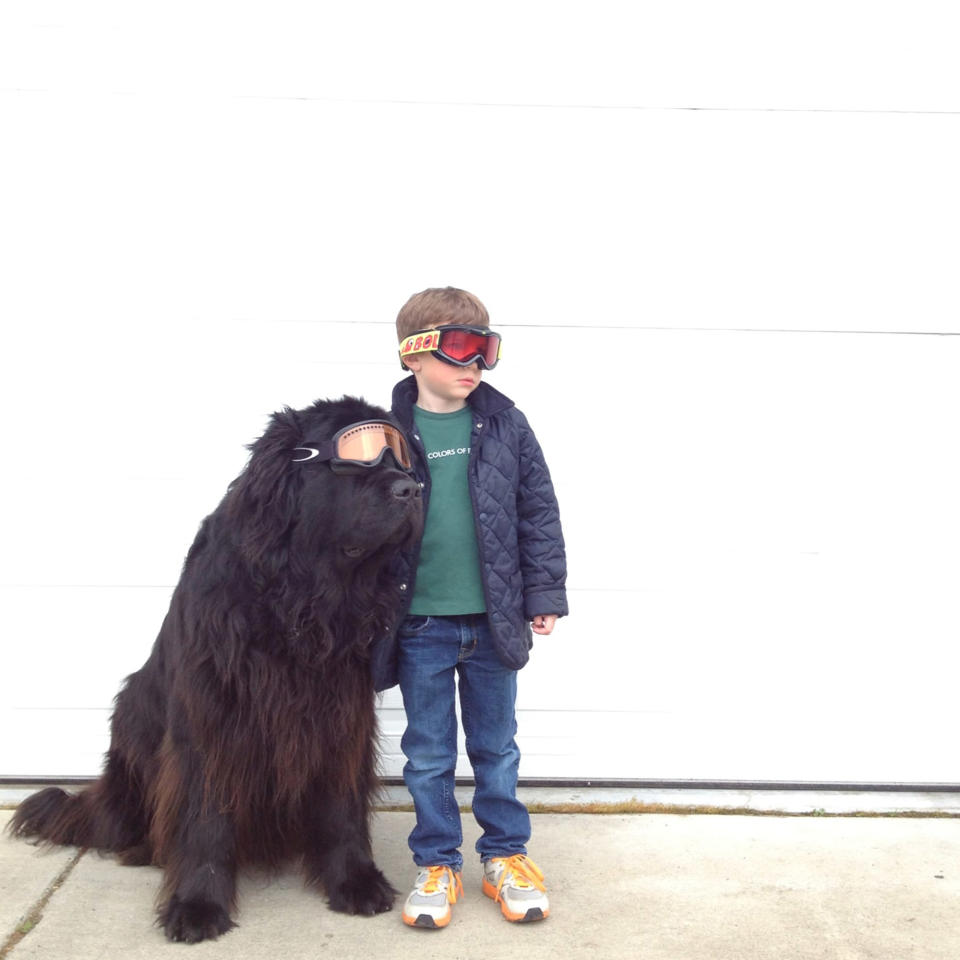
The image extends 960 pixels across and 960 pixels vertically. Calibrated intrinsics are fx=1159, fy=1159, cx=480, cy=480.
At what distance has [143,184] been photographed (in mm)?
3994

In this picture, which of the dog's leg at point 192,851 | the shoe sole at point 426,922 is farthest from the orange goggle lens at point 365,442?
the shoe sole at point 426,922

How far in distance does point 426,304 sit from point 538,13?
1431mm

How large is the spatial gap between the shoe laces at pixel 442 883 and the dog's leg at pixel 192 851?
529 mm

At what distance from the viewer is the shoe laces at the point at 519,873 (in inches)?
125

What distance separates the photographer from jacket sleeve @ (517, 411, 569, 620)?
3.19m

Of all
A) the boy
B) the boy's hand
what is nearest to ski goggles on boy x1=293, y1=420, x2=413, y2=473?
the boy

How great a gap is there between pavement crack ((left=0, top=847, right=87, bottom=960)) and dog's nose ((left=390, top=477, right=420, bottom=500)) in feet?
4.99

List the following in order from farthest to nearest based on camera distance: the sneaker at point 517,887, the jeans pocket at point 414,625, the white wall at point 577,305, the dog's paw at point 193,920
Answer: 1. the white wall at point 577,305
2. the jeans pocket at point 414,625
3. the sneaker at point 517,887
4. the dog's paw at point 193,920

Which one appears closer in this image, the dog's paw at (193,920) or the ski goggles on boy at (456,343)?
the dog's paw at (193,920)

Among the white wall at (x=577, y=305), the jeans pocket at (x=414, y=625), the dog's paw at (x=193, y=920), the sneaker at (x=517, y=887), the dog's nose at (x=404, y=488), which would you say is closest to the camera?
the dog's nose at (x=404, y=488)

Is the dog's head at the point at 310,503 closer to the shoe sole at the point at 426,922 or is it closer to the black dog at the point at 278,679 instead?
the black dog at the point at 278,679

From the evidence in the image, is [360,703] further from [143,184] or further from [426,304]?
[143,184]

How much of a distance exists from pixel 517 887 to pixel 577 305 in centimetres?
196

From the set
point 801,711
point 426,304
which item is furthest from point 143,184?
point 801,711
